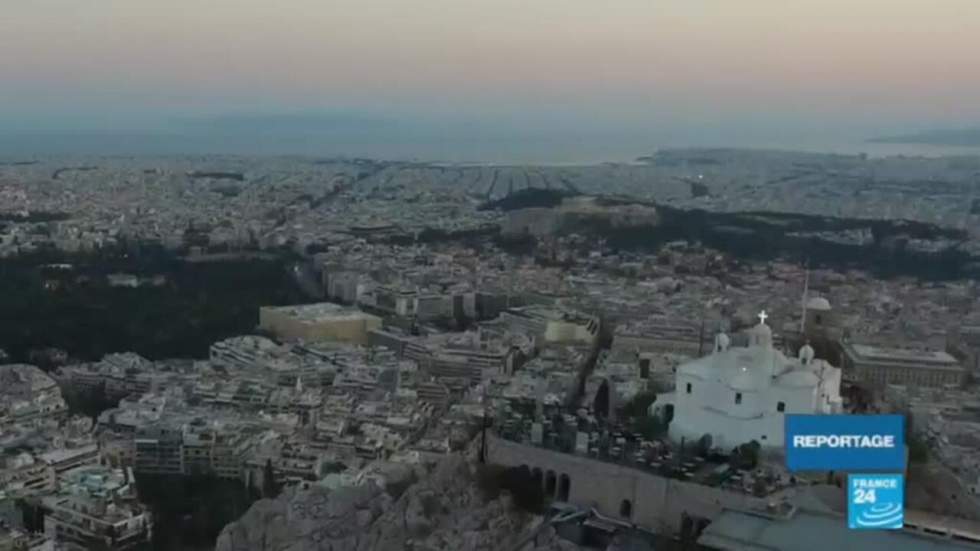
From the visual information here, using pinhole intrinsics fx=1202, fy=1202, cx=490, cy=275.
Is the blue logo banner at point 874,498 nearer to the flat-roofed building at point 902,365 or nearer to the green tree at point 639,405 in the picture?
the green tree at point 639,405

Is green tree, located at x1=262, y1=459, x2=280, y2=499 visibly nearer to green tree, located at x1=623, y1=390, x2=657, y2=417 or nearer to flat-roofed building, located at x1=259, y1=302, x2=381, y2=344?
green tree, located at x1=623, y1=390, x2=657, y2=417

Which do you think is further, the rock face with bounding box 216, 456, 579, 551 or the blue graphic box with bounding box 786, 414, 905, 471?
the rock face with bounding box 216, 456, 579, 551

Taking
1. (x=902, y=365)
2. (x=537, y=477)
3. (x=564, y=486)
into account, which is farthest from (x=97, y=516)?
(x=902, y=365)

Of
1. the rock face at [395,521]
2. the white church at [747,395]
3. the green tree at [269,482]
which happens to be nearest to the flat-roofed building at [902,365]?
the white church at [747,395]

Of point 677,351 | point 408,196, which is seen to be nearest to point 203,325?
point 677,351

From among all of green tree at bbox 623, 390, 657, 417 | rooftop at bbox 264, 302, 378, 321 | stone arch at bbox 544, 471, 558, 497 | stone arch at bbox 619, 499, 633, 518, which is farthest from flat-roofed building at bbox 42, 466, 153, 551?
rooftop at bbox 264, 302, 378, 321

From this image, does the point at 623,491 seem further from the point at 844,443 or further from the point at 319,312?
the point at 319,312
